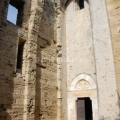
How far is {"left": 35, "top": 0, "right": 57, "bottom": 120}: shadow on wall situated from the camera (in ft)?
20.9

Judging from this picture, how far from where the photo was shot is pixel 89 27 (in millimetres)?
7754

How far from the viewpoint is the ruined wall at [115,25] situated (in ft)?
20.2

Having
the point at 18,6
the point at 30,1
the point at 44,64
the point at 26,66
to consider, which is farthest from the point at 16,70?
the point at 30,1

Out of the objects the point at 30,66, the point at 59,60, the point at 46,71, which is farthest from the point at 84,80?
the point at 30,66

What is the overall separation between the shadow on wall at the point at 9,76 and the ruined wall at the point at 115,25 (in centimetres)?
359

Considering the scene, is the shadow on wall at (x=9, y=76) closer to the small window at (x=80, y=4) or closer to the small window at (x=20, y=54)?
the small window at (x=20, y=54)

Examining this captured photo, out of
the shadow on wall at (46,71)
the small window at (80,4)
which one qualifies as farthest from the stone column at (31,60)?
the small window at (80,4)

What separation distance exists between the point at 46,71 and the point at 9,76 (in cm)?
196

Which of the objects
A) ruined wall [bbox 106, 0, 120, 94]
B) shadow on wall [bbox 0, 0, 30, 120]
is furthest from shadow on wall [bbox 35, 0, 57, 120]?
ruined wall [bbox 106, 0, 120, 94]

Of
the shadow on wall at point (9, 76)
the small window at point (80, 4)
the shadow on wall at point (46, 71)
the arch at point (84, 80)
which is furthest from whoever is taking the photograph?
the small window at point (80, 4)

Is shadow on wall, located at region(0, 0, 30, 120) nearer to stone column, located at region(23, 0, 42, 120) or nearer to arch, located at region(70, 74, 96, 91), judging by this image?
stone column, located at region(23, 0, 42, 120)

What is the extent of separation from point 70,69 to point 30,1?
11.7ft

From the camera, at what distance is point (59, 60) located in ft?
25.2

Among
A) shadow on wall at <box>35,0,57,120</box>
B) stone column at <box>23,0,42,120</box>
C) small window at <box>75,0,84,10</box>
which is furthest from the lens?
small window at <box>75,0,84,10</box>
